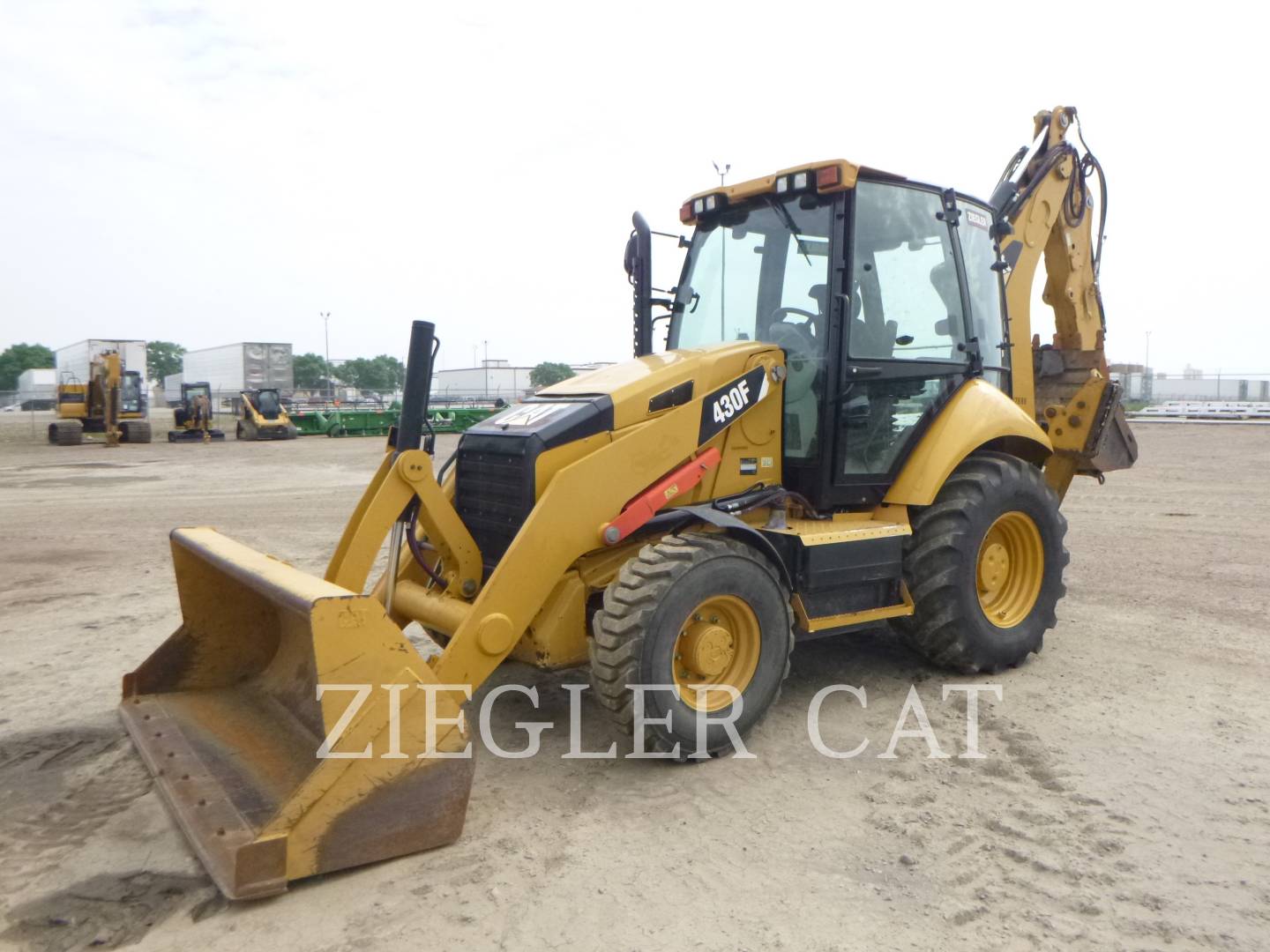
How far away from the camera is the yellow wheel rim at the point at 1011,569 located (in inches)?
218

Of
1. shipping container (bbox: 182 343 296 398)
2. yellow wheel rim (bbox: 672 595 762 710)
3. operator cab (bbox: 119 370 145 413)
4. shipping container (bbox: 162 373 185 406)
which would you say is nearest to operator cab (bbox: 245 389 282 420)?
operator cab (bbox: 119 370 145 413)

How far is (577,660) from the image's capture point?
4.28 m

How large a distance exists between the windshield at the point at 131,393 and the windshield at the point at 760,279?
2836 centimetres

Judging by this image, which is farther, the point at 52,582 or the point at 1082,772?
the point at 52,582

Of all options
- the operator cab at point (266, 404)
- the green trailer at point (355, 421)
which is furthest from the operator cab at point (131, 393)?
the green trailer at point (355, 421)

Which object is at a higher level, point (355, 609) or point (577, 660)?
point (355, 609)

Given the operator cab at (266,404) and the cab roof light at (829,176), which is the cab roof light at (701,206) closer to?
the cab roof light at (829,176)

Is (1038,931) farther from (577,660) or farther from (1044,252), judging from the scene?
(1044,252)

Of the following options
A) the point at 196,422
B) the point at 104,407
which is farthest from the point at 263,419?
the point at 104,407

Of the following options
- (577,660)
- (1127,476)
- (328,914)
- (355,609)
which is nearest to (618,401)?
(577,660)

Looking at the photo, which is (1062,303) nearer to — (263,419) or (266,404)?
(263,419)

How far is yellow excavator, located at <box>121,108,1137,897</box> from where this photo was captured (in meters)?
3.36

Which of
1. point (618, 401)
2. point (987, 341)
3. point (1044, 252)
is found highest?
point (1044, 252)

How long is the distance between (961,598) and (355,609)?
3.26 m
